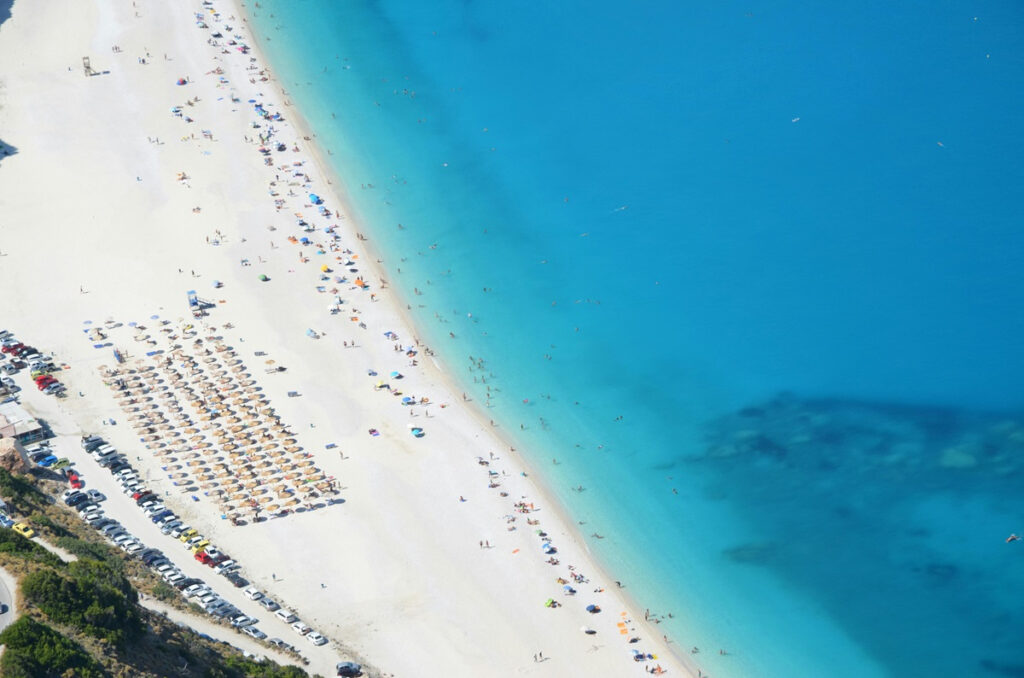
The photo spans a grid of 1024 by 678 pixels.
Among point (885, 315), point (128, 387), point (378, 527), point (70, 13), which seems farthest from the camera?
point (70, 13)

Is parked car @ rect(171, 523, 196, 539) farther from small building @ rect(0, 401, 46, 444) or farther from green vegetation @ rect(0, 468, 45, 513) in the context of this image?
small building @ rect(0, 401, 46, 444)

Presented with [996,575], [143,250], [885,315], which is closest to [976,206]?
[885,315]

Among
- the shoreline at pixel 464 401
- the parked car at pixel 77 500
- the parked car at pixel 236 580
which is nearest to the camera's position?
the parked car at pixel 236 580

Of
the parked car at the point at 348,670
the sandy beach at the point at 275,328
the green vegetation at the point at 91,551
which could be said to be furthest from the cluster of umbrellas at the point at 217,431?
the parked car at the point at 348,670

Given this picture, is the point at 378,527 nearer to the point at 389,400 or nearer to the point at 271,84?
the point at 389,400

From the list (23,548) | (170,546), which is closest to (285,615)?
(170,546)

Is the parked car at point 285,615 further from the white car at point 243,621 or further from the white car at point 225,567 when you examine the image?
the white car at point 225,567
